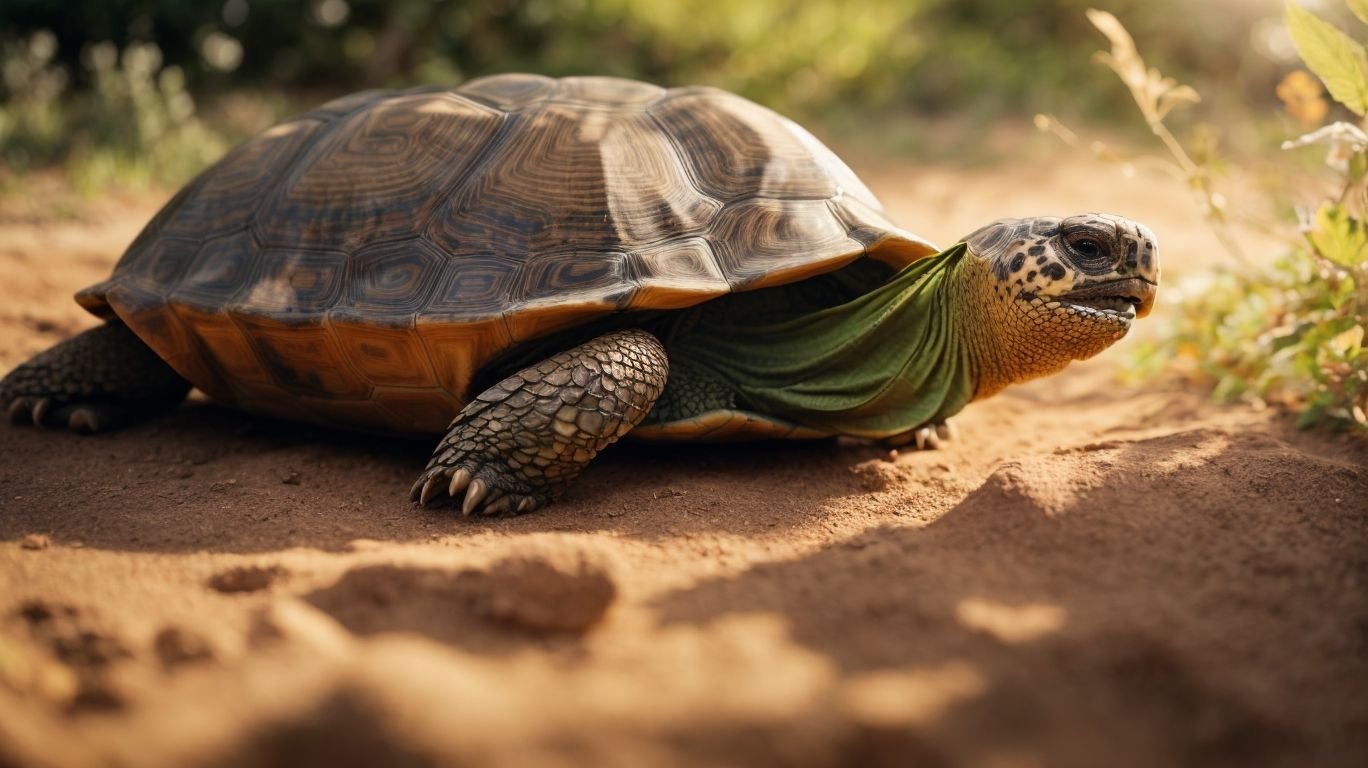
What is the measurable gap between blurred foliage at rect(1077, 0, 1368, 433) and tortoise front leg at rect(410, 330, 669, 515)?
1953 millimetres

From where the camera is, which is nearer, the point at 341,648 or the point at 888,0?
the point at 341,648

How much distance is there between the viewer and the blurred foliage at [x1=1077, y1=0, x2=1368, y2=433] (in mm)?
3031

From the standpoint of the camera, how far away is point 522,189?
124 inches

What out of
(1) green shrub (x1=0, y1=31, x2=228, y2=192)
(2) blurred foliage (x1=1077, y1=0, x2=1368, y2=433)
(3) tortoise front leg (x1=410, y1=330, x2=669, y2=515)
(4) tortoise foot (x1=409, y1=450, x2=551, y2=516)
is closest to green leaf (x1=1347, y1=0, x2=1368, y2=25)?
(2) blurred foliage (x1=1077, y1=0, x2=1368, y2=433)

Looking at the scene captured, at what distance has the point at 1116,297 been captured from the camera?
2.93 m

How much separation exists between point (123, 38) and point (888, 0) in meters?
7.16

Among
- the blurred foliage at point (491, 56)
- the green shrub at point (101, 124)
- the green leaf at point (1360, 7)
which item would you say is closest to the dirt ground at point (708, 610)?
the green leaf at point (1360, 7)

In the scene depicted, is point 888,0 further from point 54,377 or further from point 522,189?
point 54,377

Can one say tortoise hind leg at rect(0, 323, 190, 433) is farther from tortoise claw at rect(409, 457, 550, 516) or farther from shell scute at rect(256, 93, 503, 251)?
tortoise claw at rect(409, 457, 550, 516)

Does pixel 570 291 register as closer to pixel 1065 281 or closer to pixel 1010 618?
pixel 1065 281

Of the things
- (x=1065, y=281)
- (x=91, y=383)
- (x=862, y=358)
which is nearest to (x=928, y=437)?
(x=862, y=358)

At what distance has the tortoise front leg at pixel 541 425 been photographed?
283cm

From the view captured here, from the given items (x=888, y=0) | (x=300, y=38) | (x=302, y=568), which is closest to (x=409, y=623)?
(x=302, y=568)

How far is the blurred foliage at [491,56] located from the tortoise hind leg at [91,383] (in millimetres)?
4053
